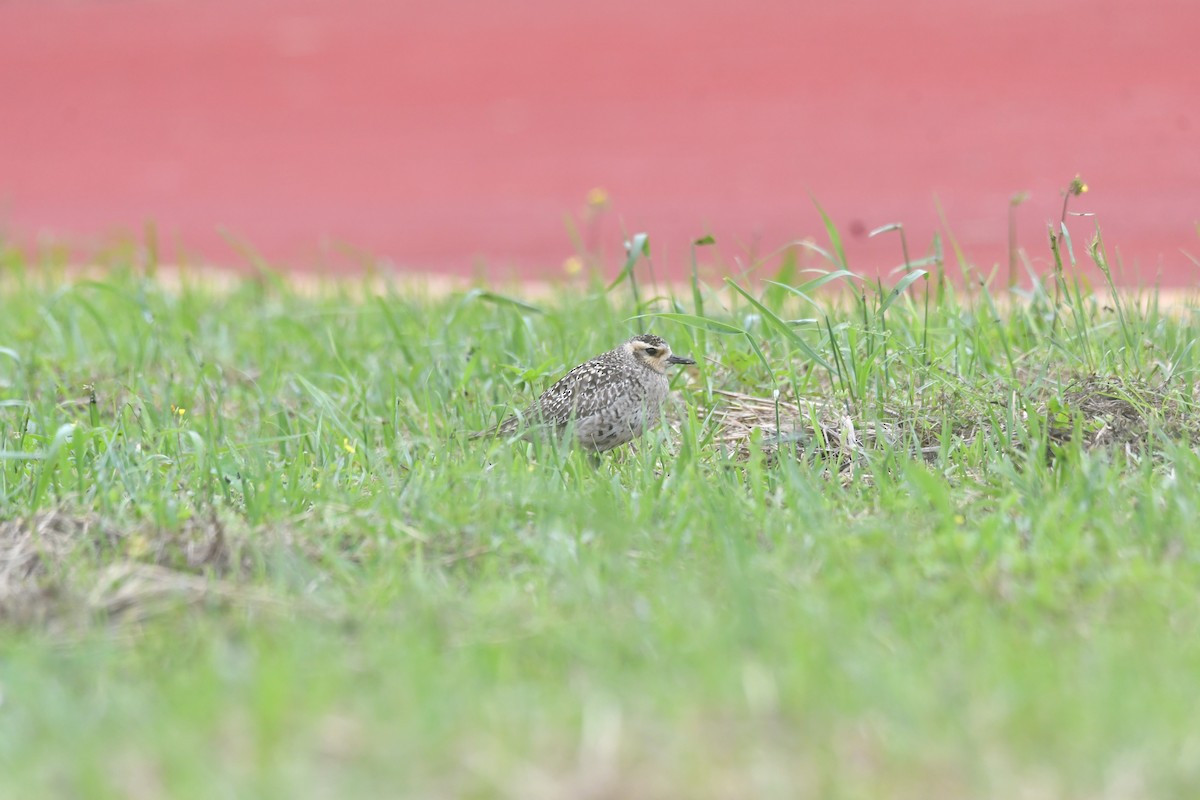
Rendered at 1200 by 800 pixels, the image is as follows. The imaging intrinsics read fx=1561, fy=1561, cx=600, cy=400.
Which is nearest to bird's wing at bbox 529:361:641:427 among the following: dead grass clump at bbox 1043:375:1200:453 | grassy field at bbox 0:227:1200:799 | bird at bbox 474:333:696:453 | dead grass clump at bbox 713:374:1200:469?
bird at bbox 474:333:696:453

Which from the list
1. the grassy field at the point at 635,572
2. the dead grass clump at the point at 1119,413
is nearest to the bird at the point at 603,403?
the grassy field at the point at 635,572

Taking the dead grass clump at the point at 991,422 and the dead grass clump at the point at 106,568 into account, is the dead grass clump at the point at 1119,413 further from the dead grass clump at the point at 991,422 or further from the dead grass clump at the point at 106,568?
the dead grass clump at the point at 106,568

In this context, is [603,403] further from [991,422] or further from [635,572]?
[635,572]

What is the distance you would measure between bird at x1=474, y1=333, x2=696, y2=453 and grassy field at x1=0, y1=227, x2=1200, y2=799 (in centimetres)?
12

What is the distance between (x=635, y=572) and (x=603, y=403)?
5.08 feet

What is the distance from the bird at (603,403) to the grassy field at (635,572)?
0.12 m

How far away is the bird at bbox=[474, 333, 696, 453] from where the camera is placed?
5.80 meters

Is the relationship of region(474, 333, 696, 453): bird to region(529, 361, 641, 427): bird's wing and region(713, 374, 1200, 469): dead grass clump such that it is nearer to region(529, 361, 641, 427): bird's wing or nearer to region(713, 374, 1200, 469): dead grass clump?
region(529, 361, 641, 427): bird's wing

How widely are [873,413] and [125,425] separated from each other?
2.91 meters

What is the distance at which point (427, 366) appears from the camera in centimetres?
693

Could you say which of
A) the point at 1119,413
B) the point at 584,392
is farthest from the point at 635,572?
the point at 1119,413

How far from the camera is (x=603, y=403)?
5.78 metres

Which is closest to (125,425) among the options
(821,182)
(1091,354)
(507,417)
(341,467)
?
(341,467)

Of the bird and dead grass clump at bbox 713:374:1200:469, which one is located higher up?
the bird
